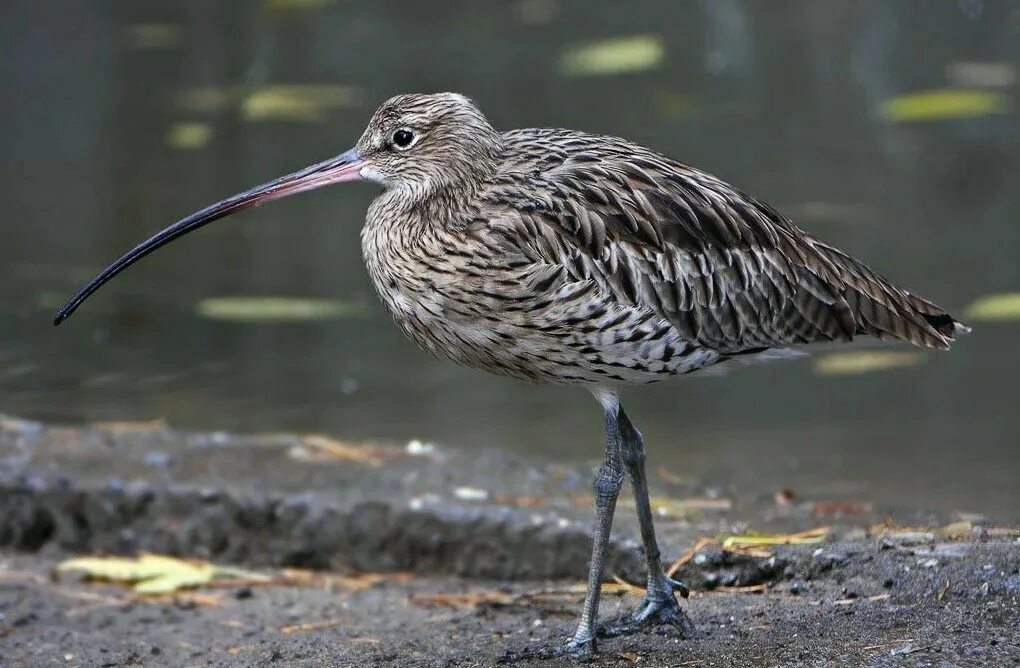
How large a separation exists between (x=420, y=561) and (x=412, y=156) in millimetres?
1975

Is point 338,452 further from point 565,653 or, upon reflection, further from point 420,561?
point 565,653

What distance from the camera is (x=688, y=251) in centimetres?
578

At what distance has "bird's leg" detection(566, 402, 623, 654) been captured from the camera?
546 cm

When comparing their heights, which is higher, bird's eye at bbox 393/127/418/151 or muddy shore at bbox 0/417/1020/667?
bird's eye at bbox 393/127/418/151

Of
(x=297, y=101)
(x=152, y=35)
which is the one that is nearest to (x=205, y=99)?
(x=297, y=101)

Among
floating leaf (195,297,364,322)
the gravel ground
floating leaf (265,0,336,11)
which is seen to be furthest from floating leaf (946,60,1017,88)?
the gravel ground

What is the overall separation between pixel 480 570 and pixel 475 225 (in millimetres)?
1949

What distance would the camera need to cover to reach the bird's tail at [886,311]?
603 centimetres

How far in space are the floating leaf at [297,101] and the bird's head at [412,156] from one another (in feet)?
25.1

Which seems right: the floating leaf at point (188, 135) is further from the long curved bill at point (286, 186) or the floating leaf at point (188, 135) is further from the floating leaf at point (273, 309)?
the long curved bill at point (286, 186)

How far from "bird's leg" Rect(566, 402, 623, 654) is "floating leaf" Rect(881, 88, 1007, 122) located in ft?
25.7

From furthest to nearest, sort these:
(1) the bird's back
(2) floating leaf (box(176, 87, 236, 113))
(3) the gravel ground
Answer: (2) floating leaf (box(176, 87, 236, 113)) < (1) the bird's back < (3) the gravel ground

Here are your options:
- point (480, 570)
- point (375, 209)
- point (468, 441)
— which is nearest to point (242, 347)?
point (468, 441)

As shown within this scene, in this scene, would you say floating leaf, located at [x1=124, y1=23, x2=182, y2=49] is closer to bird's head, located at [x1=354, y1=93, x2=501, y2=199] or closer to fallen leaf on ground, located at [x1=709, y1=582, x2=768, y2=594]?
bird's head, located at [x1=354, y1=93, x2=501, y2=199]
